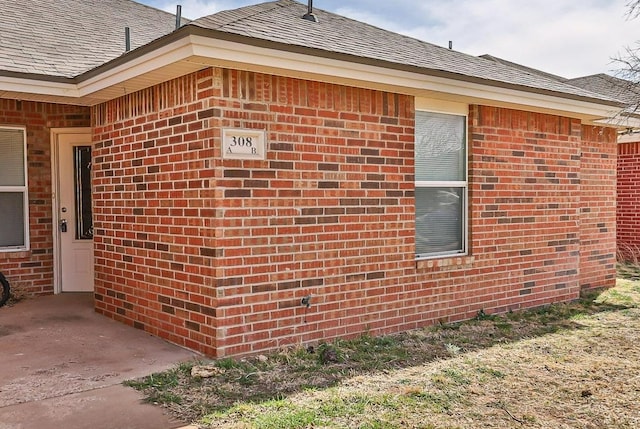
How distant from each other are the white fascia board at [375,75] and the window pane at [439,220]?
1.23m

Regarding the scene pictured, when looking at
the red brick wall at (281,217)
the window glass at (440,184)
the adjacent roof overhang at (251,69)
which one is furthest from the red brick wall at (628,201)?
the window glass at (440,184)

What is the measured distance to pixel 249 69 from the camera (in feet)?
17.9

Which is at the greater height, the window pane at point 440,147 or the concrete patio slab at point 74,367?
the window pane at point 440,147

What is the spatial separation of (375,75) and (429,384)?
3.05 m

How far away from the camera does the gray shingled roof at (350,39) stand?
226 inches

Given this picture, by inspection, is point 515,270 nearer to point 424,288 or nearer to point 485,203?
point 485,203

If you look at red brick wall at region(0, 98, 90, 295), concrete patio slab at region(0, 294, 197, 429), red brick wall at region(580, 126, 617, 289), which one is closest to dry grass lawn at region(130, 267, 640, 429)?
concrete patio slab at region(0, 294, 197, 429)

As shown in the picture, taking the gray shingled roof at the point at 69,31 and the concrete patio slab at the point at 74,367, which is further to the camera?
the gray shingled roof at the point at 69,31

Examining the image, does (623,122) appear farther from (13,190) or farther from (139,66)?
(13,190)

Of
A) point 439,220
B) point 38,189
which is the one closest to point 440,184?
point 439,220

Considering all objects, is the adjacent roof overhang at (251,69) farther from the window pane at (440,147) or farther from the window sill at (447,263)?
the window sill at (447,263)

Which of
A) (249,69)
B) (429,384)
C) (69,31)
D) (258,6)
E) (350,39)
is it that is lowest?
(429,384)

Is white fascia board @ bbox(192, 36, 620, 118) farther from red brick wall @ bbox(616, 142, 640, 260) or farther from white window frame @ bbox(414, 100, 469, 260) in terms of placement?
red brick wall @ bbox(616, 142, 640, 260)

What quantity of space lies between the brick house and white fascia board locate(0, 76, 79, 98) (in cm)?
2
